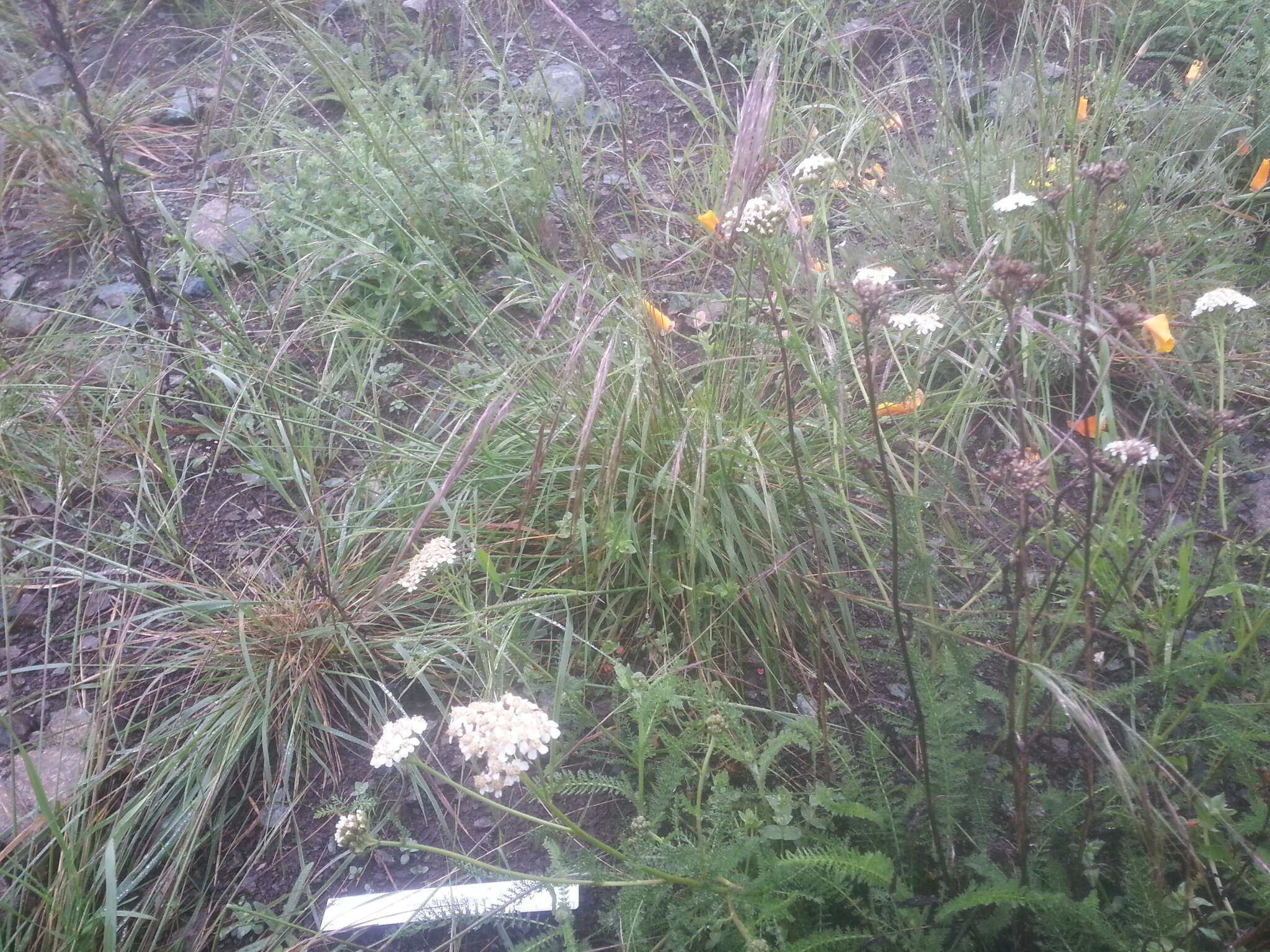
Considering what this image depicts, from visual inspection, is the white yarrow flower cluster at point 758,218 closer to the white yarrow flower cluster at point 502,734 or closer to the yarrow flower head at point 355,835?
the white yarrow flower cluster at point 502,734

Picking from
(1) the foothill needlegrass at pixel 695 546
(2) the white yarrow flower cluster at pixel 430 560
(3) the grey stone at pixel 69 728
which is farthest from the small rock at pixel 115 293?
(2) the white yarrow flower cluster at pixel 430 560

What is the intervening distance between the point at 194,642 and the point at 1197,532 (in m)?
2.23

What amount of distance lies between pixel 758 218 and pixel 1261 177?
73.5 inches

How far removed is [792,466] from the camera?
5.84 ft

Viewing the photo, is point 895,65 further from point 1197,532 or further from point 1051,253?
point 1197,532

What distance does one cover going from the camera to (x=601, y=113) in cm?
295

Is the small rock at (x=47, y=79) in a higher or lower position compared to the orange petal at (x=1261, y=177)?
higher

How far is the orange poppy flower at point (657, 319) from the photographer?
1.73 meters

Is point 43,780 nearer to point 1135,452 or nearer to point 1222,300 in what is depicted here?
point 1135,452

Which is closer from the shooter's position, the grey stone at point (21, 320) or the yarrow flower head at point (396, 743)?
the yarrow flower head at point (396, 743)

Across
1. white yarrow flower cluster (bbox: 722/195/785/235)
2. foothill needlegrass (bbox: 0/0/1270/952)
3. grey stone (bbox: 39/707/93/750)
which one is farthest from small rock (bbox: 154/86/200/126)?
white yarrow flower cluster (bbox: 722/195/785/235)

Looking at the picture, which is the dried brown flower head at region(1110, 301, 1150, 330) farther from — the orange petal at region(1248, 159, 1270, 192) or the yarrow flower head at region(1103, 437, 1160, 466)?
the orange petal at region(1248, 159, 1270, 192)

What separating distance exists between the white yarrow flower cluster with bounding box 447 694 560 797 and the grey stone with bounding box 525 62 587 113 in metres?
2.75

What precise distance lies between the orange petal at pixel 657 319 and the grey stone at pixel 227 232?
1.40m
